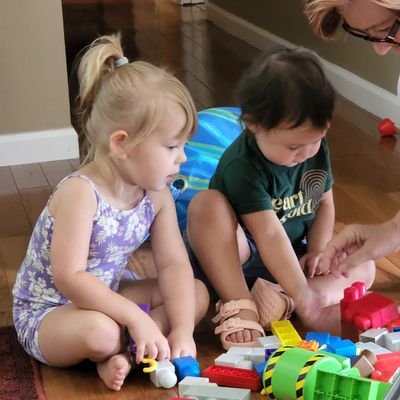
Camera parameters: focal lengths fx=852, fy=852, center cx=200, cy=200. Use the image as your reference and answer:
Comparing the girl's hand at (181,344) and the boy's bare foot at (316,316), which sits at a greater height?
the girl's hand at (181,344)

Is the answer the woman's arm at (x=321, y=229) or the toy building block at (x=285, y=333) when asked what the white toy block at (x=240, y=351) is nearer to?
the toy building block at (x=285, y=333)

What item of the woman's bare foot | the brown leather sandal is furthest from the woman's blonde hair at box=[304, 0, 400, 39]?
the woman's bare foot

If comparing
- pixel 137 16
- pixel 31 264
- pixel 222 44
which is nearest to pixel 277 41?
pixel 222 44

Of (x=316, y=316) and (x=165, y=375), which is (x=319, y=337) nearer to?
(x=316, y=316)

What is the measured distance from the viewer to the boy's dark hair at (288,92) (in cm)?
136

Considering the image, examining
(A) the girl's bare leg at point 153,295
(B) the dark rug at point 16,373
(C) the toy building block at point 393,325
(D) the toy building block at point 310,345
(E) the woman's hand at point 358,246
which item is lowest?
(B) the dark rug at point 16,373

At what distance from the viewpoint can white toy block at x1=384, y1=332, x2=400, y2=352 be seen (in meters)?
1.35

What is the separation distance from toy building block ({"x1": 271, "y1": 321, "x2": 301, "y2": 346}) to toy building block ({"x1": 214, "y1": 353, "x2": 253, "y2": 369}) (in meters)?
0.07

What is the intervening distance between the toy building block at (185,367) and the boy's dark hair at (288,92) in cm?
40

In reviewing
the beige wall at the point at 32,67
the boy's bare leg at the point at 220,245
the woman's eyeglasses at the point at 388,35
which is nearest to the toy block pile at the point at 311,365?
the boy's bare leg at the point at 220,245

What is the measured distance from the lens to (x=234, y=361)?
4.34 ft

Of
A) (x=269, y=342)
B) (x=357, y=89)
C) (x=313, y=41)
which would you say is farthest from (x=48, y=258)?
(x=313, y=41)

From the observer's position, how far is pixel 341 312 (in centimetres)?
144

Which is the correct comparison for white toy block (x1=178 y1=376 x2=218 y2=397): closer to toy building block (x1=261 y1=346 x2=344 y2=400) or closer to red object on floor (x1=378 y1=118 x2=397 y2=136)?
toy building block (x1=261 y1=346 x2=344 y2=400)
